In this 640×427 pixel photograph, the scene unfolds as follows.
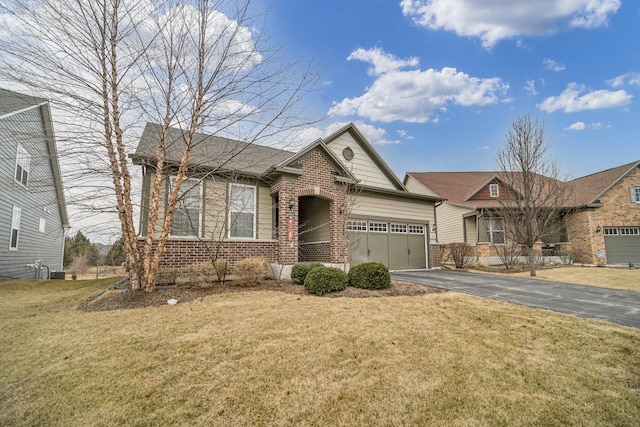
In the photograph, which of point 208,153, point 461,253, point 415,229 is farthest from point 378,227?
point 208,153

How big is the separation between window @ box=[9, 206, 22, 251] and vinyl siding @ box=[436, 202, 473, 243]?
2343cm

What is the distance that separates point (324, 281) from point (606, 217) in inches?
862

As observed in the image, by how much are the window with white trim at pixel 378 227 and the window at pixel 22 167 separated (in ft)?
49.2

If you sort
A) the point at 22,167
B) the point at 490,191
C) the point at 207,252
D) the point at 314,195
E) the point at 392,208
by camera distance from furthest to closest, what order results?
the point at 490,191, the point at 392,208, the point at 22,167, the point at 314,195, the point at 207,252

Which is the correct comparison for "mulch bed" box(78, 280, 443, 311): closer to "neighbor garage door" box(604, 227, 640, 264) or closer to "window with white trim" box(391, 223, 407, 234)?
"window with white trim" box(391, 223, 407, 234)

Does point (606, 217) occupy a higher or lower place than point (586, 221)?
higher

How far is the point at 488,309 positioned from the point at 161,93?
8.92 m

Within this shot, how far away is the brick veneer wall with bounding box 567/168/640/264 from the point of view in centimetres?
1802

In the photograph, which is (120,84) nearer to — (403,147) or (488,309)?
(488,309)

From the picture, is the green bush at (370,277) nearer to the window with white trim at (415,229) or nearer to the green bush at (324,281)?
the green bush at (324,281)

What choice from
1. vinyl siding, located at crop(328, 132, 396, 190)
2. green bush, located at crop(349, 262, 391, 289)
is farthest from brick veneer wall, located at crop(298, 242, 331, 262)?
vinyl siding, located at crop(328, 132, 396, 190)

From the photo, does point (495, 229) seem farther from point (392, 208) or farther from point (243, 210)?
point (243, 210)

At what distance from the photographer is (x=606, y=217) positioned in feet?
60.0

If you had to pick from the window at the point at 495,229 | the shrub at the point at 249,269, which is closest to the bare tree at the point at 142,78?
the shrub at the point at 249,269
